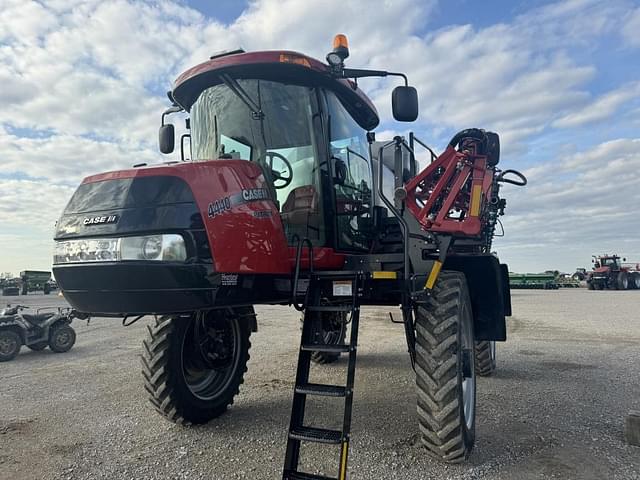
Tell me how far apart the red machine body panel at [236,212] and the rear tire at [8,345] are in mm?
7200

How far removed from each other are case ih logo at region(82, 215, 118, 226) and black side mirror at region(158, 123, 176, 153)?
74.2 inches

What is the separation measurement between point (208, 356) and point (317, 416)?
4.18 ft

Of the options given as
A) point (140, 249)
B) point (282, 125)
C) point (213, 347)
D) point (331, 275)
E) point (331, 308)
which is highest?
point (282, 125)

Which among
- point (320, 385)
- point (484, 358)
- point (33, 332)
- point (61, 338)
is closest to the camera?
point (320, 385)

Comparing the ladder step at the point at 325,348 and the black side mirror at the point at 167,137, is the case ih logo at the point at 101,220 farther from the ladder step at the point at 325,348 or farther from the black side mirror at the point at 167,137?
the black side mirror at the point at 167,137

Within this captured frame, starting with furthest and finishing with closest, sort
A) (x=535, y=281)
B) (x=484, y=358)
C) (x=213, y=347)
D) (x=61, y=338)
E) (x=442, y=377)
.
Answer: (x=535, y=281) → (x=61, y=338) → (x=484, y=358) → (x=213, y=347) → (x=442, y=377)

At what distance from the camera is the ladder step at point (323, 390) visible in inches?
126

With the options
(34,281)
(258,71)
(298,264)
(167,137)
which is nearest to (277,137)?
(258,71)

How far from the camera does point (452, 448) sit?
3.57 m

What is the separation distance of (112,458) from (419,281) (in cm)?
287

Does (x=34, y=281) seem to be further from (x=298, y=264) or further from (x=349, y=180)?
(x=298, y=264)

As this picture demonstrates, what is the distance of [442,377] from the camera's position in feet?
11.8

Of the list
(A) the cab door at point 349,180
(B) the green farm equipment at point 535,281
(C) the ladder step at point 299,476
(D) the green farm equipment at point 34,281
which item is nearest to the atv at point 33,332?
(A) the cab door at point 349,180

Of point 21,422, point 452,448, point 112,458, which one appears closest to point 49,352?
point 21,422
